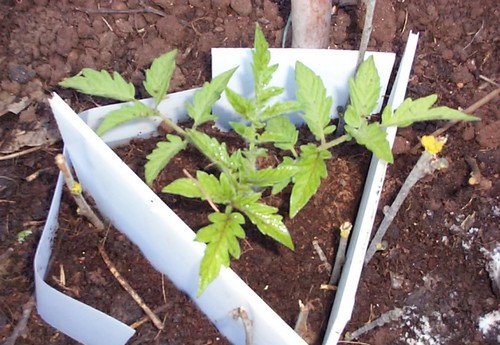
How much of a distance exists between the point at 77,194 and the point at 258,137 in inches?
15.3

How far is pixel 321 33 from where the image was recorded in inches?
59.3

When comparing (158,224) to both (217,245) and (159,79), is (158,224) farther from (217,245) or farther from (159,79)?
(159,79)

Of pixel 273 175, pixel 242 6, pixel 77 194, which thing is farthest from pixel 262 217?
pixel 242 6

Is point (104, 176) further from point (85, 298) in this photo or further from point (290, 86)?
point (290, 86)

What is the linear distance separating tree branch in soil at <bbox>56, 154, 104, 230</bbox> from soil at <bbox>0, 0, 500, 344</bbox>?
2.0 inches

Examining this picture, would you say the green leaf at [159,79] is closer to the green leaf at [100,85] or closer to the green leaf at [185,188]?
the green leaf at [100,85]

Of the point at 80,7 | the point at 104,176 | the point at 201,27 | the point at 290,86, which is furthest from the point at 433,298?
the point at 80,7

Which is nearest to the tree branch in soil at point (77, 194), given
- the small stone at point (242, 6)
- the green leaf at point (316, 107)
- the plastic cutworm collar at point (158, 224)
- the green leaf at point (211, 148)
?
the plastic cutworm collar at point (158, 224)

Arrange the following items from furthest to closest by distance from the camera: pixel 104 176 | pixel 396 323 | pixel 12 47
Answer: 1. pixel 12 47
2. pixel 396 323
3. pixel 104 176

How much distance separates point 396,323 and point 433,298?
0.11 metres

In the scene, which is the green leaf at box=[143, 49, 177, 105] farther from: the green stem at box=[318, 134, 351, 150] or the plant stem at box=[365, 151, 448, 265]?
the plant stem at box=[365, 151, 448, 265]

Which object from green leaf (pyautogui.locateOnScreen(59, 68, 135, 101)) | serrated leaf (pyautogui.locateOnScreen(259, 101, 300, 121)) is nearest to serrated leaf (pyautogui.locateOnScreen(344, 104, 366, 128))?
serrated leaf (pyautogui.locateOnScreen(259, 101, 300, 121))

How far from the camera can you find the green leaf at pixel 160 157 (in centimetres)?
126

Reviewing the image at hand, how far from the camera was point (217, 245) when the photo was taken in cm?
112
